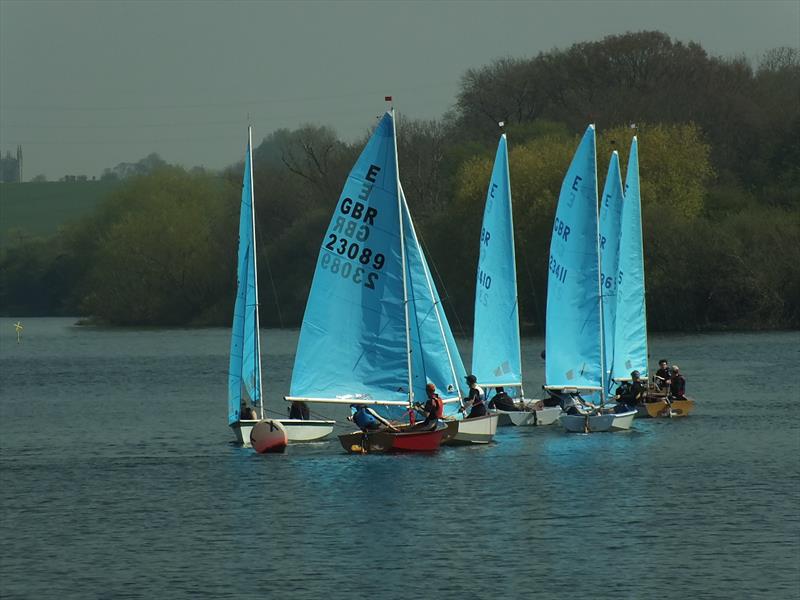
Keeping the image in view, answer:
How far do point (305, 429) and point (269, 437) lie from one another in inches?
54.8

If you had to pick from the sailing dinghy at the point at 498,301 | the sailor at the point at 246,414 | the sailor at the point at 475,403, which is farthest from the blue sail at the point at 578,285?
the sailor at the point at 246,414

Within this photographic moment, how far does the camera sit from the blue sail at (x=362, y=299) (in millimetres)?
39719

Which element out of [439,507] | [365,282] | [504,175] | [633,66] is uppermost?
[633,66]

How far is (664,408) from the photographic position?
50.9 metres

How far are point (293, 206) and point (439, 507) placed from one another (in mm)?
94987

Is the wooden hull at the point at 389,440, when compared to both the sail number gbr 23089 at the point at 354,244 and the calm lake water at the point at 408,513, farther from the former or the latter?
the sail number gbr 23089 at the point at 354,244

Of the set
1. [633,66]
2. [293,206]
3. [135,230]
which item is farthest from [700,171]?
[135,230]

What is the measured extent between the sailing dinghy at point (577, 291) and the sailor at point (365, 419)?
9850 millimetres

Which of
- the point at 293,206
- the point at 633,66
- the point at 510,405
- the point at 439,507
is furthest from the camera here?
the point at 293,206

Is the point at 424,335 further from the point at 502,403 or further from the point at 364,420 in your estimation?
the point at 502,403

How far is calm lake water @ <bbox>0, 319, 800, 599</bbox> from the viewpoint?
1072 inches

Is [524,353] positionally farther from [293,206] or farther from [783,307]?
[293,206]

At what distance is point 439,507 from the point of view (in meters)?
34.2

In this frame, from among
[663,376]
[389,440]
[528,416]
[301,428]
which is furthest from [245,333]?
[663,376]
